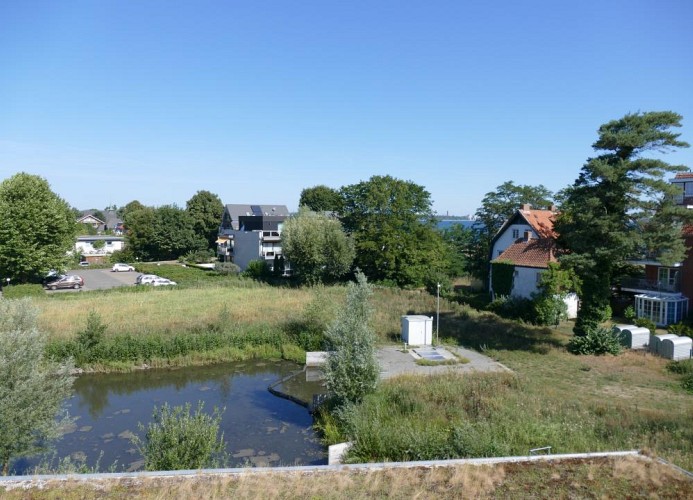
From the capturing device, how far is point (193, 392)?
1934 centimetres

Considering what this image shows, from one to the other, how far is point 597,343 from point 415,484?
15789mm

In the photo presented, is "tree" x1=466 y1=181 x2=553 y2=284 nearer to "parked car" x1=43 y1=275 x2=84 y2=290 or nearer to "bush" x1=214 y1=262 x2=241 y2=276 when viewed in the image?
"bush" x1=214 y1=262 x2=241 y2=276

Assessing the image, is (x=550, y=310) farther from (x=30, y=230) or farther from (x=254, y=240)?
(x=30, y=230)

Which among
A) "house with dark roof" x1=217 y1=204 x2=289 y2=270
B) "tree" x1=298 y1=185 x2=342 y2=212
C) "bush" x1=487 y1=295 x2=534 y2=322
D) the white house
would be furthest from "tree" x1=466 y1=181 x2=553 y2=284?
the white house

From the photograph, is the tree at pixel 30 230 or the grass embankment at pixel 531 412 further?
the tree at pixel 30 230

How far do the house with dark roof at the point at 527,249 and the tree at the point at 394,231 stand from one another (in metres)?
6.87

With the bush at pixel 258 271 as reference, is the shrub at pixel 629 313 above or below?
below

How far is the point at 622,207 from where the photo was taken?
2086 centimetres

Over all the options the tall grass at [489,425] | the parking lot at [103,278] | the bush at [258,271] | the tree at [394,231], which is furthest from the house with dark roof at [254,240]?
the tall grass at [489,425]

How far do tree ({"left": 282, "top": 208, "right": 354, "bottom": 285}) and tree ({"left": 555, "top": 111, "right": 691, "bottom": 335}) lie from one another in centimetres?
2242

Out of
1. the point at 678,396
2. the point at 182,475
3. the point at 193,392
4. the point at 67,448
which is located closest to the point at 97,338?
the point at 193,392

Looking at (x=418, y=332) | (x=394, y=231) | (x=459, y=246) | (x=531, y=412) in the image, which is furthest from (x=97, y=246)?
(x=531, y=412)

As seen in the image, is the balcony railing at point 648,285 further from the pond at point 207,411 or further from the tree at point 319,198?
the tree at point 319,198

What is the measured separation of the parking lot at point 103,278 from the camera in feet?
144
